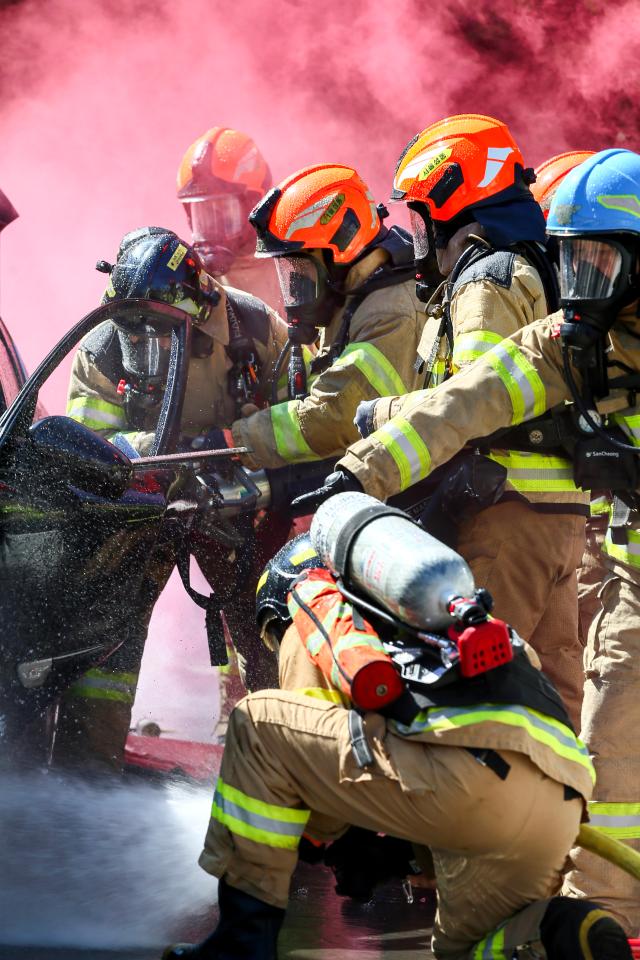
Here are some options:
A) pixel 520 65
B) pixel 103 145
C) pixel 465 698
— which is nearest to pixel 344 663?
pixel 465 698

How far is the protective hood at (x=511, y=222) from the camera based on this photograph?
4.43 m

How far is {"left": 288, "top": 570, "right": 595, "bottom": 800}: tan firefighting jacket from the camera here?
2.64 metres

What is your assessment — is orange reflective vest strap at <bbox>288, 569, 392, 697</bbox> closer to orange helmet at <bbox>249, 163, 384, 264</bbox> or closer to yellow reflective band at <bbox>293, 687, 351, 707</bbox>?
yellow reflective band at <bbox>293, 687, 351, 707</bbox>

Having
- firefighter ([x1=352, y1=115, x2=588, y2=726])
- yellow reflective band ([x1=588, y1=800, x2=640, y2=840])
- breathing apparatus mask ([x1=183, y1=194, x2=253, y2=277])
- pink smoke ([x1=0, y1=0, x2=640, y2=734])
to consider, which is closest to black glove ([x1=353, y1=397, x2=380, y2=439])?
firefighter ([x1=352, y1=115, x2=588, y2=726])

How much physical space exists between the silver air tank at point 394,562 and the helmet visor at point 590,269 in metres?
0.99

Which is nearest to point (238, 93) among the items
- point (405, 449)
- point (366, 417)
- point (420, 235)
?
point (420, 235)

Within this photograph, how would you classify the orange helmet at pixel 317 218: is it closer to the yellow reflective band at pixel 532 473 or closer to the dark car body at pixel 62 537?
the dark car body at pixel 62 537

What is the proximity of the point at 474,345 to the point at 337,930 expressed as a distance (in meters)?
1.70

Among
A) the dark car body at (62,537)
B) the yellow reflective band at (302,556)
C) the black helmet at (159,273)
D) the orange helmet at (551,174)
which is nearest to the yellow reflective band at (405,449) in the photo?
the yellow reflective band at (302,556)

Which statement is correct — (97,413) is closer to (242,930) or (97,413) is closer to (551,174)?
(551,174)

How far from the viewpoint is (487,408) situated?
11.8ft

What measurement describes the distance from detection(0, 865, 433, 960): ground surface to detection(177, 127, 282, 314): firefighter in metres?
4.25

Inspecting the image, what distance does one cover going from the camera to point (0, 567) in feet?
12.1

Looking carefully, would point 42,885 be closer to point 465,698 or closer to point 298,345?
point 465,698
